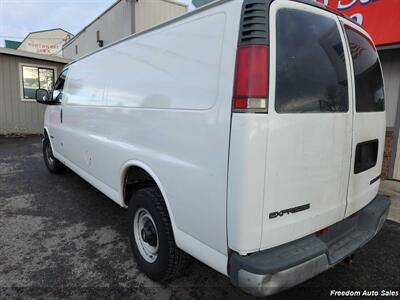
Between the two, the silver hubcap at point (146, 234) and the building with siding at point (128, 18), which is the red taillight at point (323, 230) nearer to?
the silver hubcap at point (146, 234)

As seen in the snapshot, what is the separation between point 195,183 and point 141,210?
95cm

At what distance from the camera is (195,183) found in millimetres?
1886

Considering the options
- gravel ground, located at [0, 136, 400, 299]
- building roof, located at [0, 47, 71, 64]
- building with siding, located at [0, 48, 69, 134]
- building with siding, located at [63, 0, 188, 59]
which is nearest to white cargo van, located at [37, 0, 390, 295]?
gravel ground, located at [0, 136, 400, 299]

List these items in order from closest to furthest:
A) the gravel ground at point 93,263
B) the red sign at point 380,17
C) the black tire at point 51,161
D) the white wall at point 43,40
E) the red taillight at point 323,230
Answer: the red taillight at point 323,230
the gravel ground at point 93,263
the red sign at point 380,17
the black tire at point 51,161
the white wall at point 43,40

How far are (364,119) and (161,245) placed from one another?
1.86 metres

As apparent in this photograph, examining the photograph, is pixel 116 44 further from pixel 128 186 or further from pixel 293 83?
pixel 293 83

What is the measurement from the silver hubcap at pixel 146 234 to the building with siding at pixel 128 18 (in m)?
9.41

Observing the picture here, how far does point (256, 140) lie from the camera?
155 cm

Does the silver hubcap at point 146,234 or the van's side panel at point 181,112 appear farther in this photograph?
the silver hubcap at point 146,234

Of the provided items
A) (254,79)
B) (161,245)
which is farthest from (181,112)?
(161,245)

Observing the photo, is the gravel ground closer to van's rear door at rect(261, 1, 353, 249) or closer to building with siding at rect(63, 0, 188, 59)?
van's rear door at rect(261, 1, 353, 249)

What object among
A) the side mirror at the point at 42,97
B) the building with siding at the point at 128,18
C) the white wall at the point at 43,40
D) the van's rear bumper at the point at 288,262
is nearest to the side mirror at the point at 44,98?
the side mirror at the point at 42,97

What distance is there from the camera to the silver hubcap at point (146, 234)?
8.30 feet

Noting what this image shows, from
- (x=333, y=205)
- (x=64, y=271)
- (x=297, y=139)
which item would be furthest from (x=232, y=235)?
(x=64, y=271)
